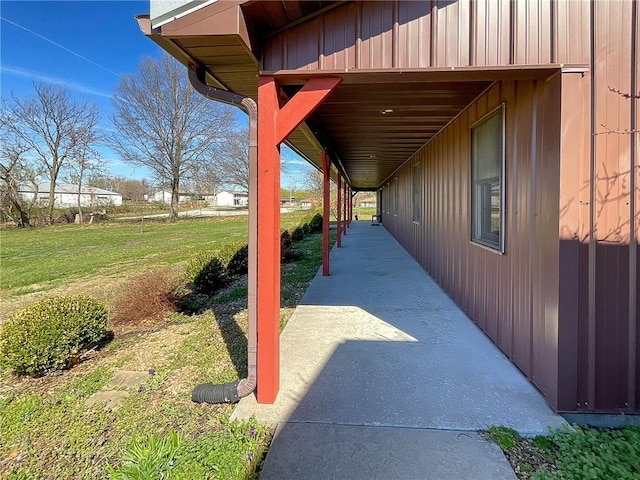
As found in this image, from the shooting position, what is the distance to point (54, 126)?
26.5m

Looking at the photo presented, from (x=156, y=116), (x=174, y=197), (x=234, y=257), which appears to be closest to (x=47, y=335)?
(x=234, y=257)

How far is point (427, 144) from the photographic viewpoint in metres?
7.18

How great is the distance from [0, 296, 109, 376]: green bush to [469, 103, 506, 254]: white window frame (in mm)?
3942

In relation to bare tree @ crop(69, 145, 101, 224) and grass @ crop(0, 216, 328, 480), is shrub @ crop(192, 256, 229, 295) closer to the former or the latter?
grass @ crop(0, 216, 328, 480)

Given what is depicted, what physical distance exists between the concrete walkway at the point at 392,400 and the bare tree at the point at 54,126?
27.8 meters

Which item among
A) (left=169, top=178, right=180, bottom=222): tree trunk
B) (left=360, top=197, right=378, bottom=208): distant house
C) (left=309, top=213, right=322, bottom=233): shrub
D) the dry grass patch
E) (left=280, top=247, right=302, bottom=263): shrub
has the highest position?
(left=360, top=197, right=378, bottom=208): distant house

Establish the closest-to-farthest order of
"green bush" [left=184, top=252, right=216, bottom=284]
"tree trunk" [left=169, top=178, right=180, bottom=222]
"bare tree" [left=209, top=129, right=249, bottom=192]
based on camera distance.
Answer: "green bush" [left=184, top=252, right=216, bottom=284] → "tree trunk" [left=169, top=178, right=180, bottom=222] → "bare tree" [left=209, top=129, right=249, bottom=192]

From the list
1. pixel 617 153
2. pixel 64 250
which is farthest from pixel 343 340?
pixel 64 250

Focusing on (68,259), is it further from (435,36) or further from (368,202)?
(368,202)

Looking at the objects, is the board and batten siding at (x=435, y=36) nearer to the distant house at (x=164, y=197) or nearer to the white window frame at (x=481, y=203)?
the white window frame at (x=481, y=203)

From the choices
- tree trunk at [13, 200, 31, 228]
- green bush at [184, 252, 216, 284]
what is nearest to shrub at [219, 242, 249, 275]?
green bush at [184, 252, 216, 284]

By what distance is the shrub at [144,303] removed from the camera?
16.1 feet

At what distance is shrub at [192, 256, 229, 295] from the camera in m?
5.90

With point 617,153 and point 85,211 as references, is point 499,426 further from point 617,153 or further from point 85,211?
point 85,211
